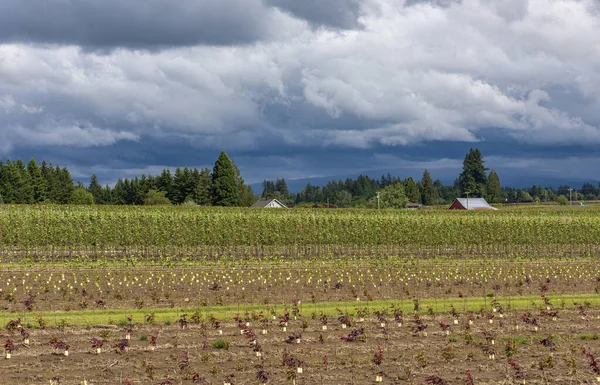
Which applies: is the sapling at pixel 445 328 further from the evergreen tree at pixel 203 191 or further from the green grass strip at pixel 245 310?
A: the evergreen tree at pixel 203 191

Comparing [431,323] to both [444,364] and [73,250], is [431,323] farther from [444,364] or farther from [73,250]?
[73,250]

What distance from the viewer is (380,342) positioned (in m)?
19.8

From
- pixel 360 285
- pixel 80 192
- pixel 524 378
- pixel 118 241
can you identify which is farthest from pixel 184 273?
pixel 80 192

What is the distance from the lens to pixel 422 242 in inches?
2434

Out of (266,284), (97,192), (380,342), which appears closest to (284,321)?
(380,342)

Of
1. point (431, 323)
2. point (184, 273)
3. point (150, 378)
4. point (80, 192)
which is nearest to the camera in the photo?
point (150, 378)

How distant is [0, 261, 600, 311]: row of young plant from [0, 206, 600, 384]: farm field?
158 mm

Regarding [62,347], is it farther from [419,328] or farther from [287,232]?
[287,232]

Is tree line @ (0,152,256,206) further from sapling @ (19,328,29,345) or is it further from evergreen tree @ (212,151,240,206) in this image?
sapling @ (19,328,29,345)

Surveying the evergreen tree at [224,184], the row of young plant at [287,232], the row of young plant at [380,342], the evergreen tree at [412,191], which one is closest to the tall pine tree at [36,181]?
the evergreen tree at [224,184]

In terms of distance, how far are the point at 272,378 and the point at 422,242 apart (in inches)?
1881

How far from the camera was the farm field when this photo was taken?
55.5 feet

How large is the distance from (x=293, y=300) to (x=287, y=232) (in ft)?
109

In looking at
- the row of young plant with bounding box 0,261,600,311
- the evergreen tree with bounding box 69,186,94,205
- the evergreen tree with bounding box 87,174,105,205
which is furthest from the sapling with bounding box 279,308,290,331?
the evergreen tree with bounding box 87,174,105,205
